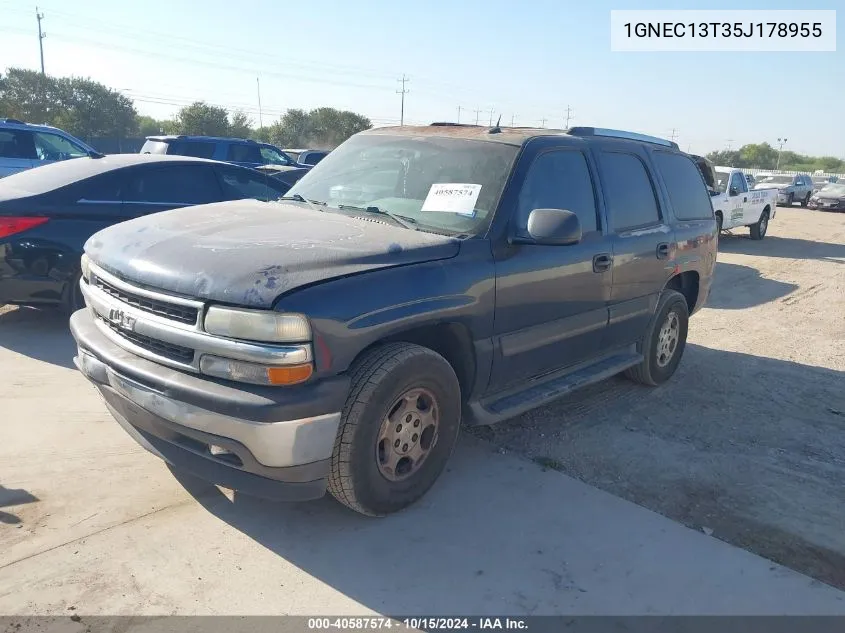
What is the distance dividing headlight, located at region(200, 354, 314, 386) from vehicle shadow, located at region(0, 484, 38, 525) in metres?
1.33

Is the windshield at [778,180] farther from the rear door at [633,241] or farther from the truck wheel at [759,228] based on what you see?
the rear door at [633,241]

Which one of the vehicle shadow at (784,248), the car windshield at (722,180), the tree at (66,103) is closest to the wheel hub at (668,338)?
the vehicle shadow at (784,248)

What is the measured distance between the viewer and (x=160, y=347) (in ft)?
10.2

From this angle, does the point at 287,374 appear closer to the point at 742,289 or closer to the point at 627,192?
the point at 627,192

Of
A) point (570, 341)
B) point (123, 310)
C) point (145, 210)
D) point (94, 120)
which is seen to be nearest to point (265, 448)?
point (123, 310)

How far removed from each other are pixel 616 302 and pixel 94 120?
5363 cm

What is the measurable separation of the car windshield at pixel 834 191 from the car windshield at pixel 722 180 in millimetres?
15776

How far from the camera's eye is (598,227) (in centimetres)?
453

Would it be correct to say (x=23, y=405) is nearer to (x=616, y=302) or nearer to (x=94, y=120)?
(x=616, y=302)

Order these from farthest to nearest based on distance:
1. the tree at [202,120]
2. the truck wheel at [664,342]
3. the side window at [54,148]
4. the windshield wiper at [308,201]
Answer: the tree at [202,120], the side window at [54,148], the truck wheel at [664,342], the windshield wiper at [308,201]

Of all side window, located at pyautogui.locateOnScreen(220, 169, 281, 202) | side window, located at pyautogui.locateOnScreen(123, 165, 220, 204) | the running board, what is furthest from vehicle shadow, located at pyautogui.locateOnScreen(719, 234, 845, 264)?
side window, located at pyautogui.locateOnScreen(123, 165, 220, 204)

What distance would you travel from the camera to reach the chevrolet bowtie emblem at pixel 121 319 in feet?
Answer: 10.5

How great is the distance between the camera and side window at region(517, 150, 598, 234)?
157 inches

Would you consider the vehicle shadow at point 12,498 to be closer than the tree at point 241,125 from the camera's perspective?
Yes
